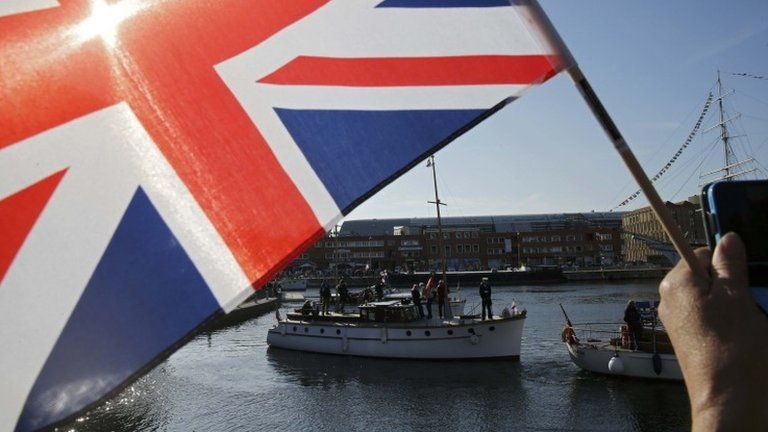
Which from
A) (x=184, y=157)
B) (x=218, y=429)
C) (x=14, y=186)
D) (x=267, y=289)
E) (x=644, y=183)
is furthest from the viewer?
(x=267, y=289)

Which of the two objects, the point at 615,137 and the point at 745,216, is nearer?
the point at 615,137

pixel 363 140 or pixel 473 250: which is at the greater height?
pixel 363 140

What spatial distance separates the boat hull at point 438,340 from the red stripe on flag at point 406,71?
24.3 meters

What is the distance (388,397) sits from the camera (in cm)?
2147

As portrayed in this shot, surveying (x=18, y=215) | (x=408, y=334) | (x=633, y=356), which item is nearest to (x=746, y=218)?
(x=18, y=215)

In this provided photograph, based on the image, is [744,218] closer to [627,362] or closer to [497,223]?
[627,362]

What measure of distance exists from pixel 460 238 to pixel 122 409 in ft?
344

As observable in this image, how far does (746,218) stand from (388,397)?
20.4 m

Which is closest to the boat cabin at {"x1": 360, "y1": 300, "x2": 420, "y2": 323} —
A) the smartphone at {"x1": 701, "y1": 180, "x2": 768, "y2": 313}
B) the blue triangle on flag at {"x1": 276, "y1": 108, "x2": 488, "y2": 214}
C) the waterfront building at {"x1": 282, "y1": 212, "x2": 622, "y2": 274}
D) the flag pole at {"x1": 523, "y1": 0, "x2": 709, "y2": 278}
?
the blue triangle on flag at {"x1": 276, "y1": 108, "x2": 488, "y2": 214}

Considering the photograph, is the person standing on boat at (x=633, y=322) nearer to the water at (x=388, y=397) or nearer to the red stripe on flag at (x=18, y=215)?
the water at (x=388, y=397)

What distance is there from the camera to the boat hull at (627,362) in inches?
805

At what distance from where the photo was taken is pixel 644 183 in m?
2.01

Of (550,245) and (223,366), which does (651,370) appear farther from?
(550,245)

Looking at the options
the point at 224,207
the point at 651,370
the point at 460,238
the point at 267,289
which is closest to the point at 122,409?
the point at 651,370
